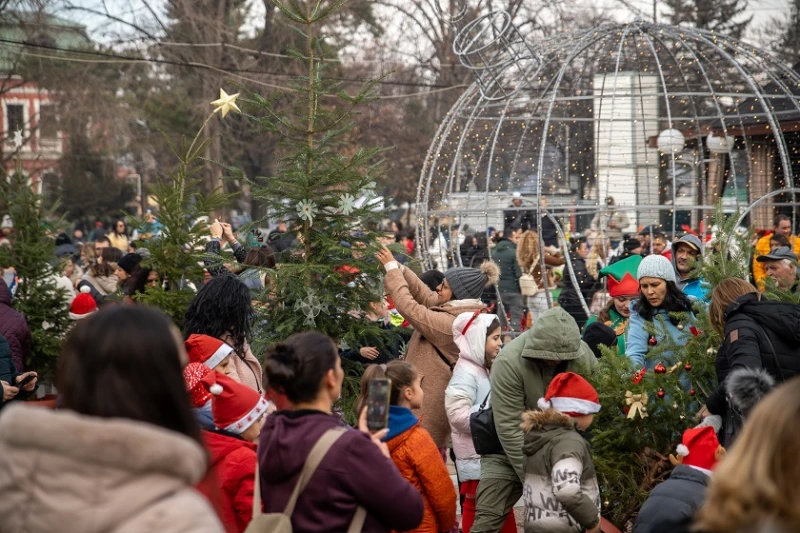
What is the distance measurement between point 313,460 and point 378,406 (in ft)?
1.35

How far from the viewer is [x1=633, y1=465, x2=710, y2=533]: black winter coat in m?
3.24

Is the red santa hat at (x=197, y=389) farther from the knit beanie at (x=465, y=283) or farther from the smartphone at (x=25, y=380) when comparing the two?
the smartphone at (x=25, y=380)

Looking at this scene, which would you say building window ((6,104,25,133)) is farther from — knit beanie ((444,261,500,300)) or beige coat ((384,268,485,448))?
beige coat ((384,268,485,448))

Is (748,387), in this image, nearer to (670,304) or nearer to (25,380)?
(670,304)

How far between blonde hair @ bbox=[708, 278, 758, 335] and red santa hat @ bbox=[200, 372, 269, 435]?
2.42 metres

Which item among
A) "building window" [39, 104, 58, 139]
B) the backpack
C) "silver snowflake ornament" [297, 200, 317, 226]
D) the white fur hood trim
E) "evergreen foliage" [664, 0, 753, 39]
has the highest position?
"evergreen foliage" [664, 0, 753, 39]

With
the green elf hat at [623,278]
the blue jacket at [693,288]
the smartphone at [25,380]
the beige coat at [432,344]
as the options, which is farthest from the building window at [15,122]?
the blue jacket at [693,288]

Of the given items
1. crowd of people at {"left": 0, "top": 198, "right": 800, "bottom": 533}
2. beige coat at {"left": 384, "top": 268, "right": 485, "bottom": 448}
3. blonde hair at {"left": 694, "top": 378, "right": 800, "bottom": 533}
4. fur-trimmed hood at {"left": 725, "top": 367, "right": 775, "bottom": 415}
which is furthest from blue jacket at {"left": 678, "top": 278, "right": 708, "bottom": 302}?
blonde hair at {"left": 694, "top": 378, "right": 800, "bottom": 533}

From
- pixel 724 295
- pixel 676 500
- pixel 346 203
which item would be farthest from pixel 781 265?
pixel 676 500

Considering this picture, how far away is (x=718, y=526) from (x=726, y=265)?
151 inches

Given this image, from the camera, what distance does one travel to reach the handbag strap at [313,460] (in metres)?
3.06

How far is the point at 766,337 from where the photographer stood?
181 inches

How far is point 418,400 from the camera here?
4477mm

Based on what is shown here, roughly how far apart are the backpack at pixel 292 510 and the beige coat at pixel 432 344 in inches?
111
